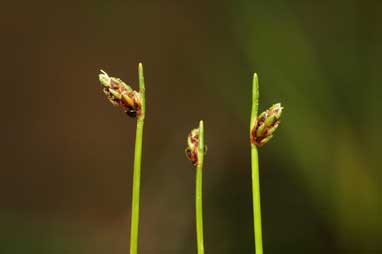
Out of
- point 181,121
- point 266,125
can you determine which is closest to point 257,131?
point 266,125

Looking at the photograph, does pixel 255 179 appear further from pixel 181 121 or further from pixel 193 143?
pixel 181 121

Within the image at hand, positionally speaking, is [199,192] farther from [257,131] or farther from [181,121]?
[181,121]

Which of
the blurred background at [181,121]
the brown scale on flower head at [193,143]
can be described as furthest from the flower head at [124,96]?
the blurred background at [181,121]

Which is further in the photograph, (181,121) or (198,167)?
(181,121)

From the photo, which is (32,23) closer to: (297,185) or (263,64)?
(263,64)

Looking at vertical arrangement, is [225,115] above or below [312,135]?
above

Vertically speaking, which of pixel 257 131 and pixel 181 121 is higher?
pixel 181 121

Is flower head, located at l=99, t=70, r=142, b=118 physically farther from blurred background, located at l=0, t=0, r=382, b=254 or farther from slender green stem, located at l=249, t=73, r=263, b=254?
blurred background, located at l=0, t=0, r=382, b=254

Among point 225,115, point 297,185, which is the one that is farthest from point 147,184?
point 297,185
